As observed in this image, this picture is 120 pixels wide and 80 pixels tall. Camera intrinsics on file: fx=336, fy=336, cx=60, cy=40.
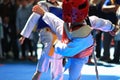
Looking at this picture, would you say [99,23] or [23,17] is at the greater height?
[23,17]

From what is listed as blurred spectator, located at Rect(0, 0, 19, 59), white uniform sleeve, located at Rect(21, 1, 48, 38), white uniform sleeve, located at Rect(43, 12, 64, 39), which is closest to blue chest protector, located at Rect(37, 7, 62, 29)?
white uniform sleeve, located at Rect(21, 1, 48, 38)

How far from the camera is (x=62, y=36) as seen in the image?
3.18 m

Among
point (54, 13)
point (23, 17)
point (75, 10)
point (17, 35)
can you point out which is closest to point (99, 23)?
point (75, 10)

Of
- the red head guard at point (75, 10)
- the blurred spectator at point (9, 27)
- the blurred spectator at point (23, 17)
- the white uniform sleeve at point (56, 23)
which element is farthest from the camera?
the blurred spectator at point (9, 27)

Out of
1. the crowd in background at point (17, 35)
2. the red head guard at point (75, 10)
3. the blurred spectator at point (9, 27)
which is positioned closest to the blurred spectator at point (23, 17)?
the crowd in background at point (17, 35)

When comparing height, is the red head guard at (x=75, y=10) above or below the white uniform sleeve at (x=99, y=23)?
above

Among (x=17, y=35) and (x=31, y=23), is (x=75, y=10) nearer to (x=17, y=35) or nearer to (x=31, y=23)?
(x=31, y=23)

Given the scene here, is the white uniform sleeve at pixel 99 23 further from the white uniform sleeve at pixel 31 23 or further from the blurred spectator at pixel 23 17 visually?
the blurred spectator at pixel 23 17

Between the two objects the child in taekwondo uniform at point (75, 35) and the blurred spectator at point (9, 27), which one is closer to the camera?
the child in taekwondo uniform at point (75, 35)

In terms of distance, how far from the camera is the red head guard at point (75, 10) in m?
3.07

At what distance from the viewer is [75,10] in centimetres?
306

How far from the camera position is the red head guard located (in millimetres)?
3068

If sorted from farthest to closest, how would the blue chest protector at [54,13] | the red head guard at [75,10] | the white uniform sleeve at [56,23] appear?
the blue chest protector at [54,13], the white uniform sleeve at [56,23], the red head guard at [75,10]

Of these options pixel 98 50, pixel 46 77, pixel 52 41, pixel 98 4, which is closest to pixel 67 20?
pixel 52 41
